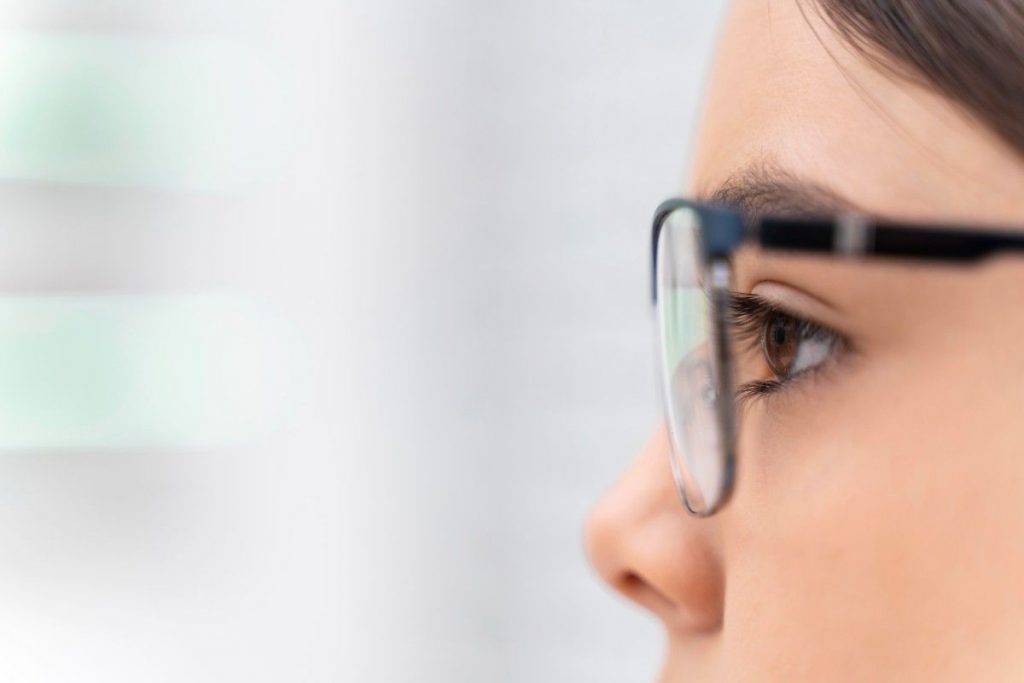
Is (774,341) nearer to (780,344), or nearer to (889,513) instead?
(780,344)

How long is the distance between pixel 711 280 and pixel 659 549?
185mm

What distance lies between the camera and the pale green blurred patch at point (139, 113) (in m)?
2.39

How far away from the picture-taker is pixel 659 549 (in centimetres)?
68

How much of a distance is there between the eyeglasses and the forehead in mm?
27

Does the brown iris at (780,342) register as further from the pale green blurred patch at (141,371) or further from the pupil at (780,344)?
the pale green blurred patch at (141,371)

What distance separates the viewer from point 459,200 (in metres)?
2.53

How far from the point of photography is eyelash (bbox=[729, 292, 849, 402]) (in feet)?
2.01

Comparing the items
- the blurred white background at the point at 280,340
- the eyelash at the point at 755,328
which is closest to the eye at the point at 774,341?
the eyelash at the point at 755,328

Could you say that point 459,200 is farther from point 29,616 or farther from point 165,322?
point 29,616

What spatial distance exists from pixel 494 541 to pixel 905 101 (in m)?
2.02

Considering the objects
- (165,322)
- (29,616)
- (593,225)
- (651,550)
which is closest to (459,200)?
(593,225)

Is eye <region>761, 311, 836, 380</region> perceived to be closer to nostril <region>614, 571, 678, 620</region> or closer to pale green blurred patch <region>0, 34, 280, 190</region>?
nostril <region>614, 571, 678, 620</region>

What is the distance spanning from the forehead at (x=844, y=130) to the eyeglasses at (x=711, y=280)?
27 millimetres

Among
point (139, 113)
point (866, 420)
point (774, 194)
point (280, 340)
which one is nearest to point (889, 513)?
point (866, 420)
